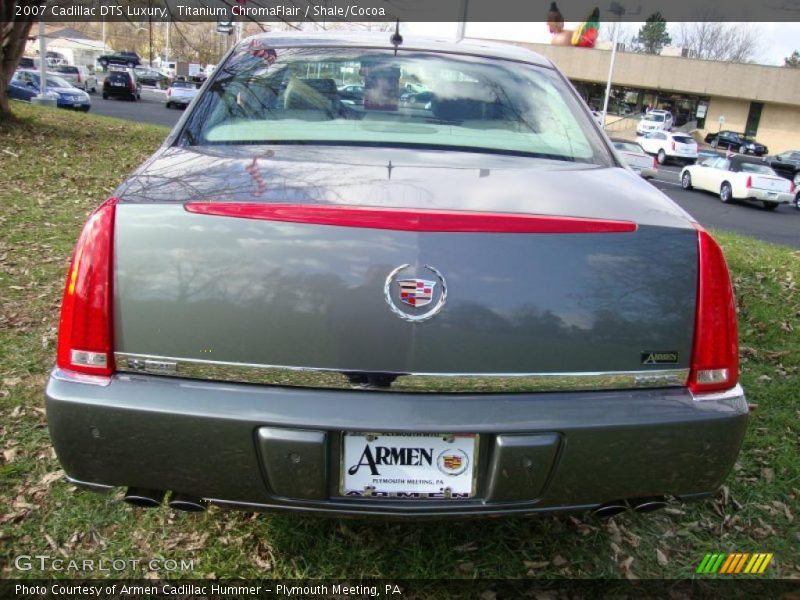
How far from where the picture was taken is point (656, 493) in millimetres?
1980

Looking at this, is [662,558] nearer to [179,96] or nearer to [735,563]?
[735,563]

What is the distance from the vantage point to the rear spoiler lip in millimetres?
1779

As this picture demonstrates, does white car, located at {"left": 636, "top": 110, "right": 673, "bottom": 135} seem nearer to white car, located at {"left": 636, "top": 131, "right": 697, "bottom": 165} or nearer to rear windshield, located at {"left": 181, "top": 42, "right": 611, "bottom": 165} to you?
white car, located at {"left": 636, "top": 131, "right": 697, "bottom": 165}

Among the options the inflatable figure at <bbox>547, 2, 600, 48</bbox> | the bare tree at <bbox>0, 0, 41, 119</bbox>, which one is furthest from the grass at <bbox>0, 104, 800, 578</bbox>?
the inflatable figure at <bbox>547, 2, 600, 48</bbox>

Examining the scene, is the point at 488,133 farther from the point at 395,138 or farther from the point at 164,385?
the point at 164,385

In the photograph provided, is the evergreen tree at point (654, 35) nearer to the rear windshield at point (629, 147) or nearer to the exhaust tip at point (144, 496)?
the rear windshield at point (629, 147)

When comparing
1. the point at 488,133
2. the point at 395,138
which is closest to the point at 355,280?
the point at 395,138

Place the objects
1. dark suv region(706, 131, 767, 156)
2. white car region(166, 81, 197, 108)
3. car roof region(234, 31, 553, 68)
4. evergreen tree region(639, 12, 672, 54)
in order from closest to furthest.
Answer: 1. car roof region(234, 31, 553, 68)
2. white car region(166, 81, 197, 108)
3. dark suv region(706, 131, 767, 156)
4. evergreen tree region(639, 12, 672, 54)

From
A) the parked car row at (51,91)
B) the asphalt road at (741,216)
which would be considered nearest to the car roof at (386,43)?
the asphalt road at (741,216)

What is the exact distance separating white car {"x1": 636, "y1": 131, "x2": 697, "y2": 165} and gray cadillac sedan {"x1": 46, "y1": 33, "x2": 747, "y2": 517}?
37.1 meters

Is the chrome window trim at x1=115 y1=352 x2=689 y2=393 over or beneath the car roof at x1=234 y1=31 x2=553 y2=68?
beneath

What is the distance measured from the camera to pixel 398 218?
5.84ft

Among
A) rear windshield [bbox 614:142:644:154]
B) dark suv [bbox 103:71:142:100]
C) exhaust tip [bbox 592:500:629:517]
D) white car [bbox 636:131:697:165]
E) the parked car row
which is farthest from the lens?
dark suv [bbox 103:71:142:100]

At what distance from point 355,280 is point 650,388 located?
2.84ft
